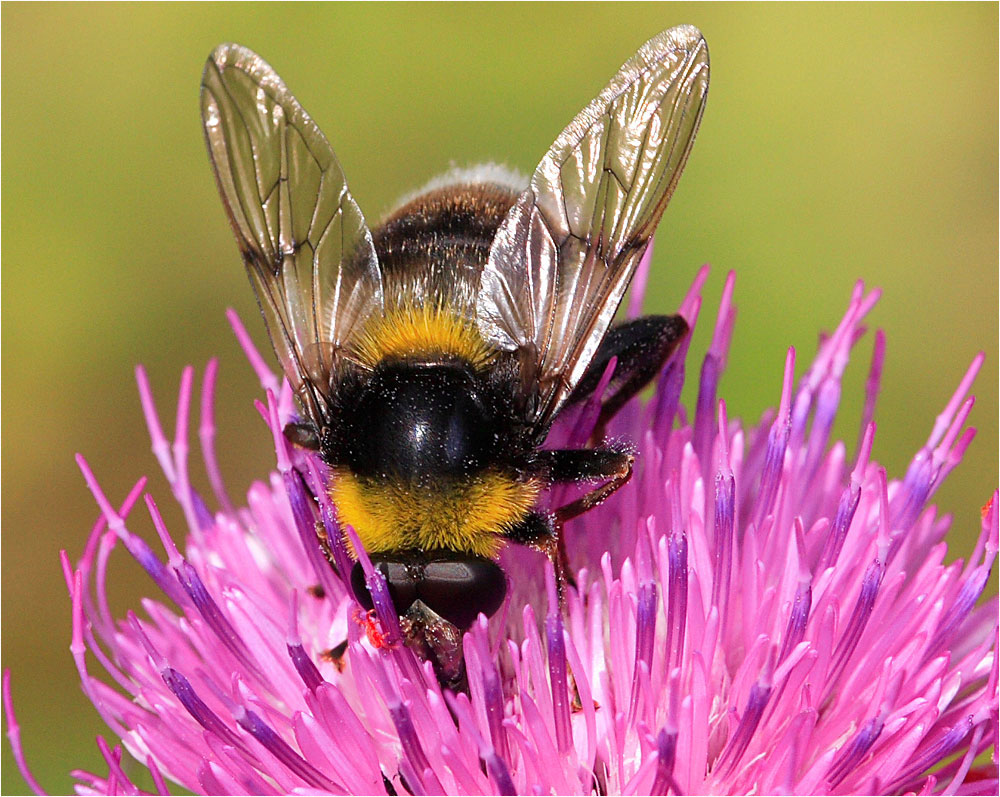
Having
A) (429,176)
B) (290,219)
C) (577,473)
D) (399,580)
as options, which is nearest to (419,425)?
(399,580)

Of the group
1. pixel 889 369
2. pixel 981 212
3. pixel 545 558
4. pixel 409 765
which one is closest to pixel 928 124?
pixel 981 212

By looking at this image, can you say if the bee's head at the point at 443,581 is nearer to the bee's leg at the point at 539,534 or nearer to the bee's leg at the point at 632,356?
the bee's leg at the point at 539,534

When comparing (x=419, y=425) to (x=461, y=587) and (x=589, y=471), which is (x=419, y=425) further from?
(x=589, y=471)

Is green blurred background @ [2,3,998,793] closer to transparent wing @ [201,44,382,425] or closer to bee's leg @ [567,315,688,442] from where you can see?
bee's leg @ [567,315,688,442]

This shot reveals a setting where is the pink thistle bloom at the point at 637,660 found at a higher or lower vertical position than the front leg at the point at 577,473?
lower

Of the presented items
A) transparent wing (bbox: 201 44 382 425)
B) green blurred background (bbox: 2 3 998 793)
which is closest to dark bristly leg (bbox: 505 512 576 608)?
transparent wing (bbox: 201 44 382 425)

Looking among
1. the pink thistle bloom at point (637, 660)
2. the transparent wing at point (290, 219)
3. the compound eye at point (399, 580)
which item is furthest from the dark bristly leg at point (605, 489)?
the transparent wing at point (290, 219)

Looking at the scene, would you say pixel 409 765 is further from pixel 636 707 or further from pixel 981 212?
pixel 981 212
